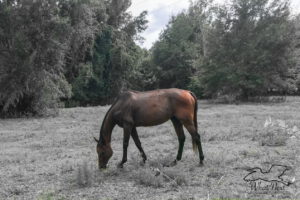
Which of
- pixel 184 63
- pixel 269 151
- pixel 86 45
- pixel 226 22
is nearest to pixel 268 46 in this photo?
pixel 226 22

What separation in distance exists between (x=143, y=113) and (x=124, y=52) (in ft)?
82.6

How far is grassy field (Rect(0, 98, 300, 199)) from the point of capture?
4941mm

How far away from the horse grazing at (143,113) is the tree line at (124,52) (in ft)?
40.7

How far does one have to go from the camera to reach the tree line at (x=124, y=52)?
17.5m

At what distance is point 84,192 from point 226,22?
75.5 feet

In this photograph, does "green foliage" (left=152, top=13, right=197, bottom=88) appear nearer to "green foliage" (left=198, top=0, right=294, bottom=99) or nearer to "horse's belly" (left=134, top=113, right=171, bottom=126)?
"green foliage" (left=198, top=0, right=294, bottom=99)

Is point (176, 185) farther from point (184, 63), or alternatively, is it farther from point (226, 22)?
point (184, 63)

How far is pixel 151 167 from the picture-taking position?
6.19m

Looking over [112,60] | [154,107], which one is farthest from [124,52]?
[154,107]

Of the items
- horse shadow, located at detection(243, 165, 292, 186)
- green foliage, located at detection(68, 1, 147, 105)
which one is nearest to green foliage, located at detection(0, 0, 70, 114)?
green foliage, located at detection(68, 1, 147, 105)

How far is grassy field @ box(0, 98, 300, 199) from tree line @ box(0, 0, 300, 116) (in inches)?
315

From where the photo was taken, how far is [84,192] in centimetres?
507
